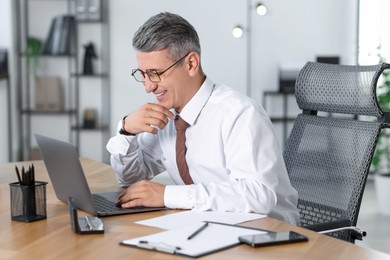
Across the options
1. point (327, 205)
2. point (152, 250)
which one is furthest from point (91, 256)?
point (327, 205)

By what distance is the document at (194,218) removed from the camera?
1709 mm

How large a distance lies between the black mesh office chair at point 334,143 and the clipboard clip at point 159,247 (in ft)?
2.41

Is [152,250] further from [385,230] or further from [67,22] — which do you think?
[67,22]

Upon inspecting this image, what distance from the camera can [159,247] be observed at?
1.48 metres

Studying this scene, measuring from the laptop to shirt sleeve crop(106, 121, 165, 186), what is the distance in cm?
26

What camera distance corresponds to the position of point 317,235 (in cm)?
162

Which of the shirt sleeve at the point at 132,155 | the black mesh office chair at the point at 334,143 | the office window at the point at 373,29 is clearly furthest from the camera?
the office window at the point at 373,29

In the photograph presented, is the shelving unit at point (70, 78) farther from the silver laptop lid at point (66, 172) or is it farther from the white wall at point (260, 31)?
the silver laptop lid at point (66, 172)

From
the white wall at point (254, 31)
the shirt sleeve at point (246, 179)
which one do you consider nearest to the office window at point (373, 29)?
the white wall at point (254, 31)

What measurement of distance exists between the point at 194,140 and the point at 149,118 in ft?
0.52

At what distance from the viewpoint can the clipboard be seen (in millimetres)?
1463

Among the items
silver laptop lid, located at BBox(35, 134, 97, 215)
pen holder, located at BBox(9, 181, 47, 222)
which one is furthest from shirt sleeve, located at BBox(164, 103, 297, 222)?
pen holder, located at BBox(9, 181, 47, 222)

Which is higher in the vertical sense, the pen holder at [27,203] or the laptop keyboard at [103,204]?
the pen holder at [27,203]

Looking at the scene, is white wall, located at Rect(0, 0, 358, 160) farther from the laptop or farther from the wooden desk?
the wooden desk
